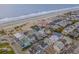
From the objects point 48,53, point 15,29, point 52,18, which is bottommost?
point 48,53

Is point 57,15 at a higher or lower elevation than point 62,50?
higher

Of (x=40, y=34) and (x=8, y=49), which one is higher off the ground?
(x=40, y=34)

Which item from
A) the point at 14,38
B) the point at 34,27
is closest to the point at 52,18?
the point at 34,27

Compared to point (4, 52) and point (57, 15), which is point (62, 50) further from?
point (4, 52)

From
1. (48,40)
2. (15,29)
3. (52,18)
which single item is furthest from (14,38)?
(52,18)

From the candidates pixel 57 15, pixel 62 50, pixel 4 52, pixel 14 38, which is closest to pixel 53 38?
pixel 62 50

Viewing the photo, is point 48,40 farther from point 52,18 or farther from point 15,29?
point 15,29

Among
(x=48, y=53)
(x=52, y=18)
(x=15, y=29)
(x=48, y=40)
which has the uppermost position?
(x=52, y=18)

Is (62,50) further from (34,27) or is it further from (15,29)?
(15,29)
